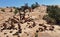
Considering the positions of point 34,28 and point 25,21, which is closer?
point 34,28

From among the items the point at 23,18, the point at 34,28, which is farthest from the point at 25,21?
the point at 34,28

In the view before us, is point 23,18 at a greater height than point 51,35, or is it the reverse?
point 23,18

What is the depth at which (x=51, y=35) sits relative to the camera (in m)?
34.6

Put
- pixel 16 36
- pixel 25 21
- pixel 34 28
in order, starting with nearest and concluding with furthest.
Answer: pixel 16 36
pixel 34 28
pixel 25 21

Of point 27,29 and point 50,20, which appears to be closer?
point 27,29

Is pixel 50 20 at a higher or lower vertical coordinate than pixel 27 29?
higher

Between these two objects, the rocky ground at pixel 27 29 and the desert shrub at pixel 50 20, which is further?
the desert shrub at pixel 50 20

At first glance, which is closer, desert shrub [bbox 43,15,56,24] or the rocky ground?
the rocky ground

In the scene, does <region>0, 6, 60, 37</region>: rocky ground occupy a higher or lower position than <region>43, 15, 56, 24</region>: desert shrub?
lower

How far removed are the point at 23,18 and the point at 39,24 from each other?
218 inches

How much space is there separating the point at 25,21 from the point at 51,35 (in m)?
8.07

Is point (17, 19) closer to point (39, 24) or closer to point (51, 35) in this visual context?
point (39, 24)

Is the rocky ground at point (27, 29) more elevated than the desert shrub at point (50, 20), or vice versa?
the desert shrub at point (50, 20)

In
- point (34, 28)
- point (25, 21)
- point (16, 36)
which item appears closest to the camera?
point (16, 36)
